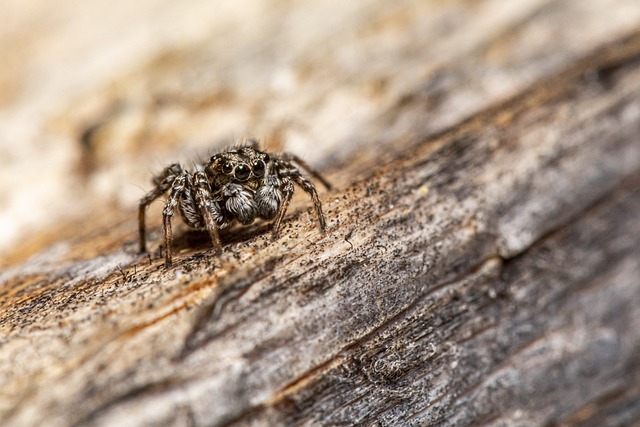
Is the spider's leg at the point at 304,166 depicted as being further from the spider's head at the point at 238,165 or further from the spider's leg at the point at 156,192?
the spider's leg at the point at 156,192

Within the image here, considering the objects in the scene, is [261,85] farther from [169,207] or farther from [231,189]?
[169,207]

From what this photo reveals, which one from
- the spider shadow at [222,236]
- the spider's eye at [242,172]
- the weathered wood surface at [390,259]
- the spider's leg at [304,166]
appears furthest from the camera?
the spider's leg at [304,166]

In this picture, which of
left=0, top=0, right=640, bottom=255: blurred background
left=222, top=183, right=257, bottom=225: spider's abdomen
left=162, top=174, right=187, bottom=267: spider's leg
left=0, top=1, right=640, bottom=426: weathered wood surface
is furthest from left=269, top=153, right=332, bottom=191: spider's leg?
left=162, top=174, right=187, bottom=267: spider's leg

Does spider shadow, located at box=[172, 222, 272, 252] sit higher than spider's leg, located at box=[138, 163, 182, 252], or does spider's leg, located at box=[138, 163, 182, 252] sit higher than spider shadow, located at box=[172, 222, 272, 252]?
spider's leg, located at box=[138, 163, 182, 252]

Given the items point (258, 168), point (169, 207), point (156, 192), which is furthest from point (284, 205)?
point (156, 192)

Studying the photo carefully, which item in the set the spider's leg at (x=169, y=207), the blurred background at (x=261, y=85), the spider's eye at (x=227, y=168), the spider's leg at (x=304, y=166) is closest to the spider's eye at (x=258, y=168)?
the spider's eye at (x=227, y=168)

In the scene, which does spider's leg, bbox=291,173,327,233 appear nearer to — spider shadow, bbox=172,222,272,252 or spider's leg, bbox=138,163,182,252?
spider shadow, bbox=172,222,272,252
